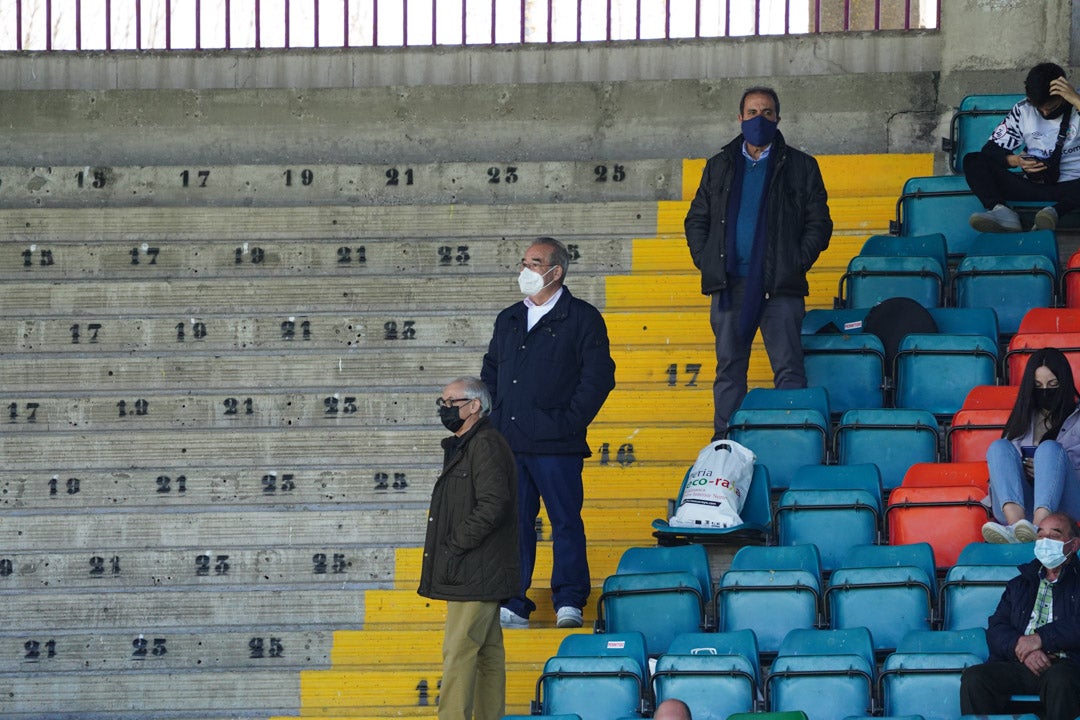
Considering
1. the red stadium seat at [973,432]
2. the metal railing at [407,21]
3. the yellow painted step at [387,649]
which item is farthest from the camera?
the metal railing at [407,21]

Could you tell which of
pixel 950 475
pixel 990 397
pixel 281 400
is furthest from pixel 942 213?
pixel 281 400

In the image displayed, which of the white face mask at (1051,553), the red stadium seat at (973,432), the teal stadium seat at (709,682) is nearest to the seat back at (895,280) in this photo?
the red stadium seat at (973,432)

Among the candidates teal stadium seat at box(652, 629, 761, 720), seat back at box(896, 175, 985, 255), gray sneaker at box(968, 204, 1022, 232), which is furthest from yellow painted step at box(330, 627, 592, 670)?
seat back at box(896, 175, 985, 255)

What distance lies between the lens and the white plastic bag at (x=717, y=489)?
329 inches

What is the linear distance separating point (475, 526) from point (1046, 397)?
253 centimetres

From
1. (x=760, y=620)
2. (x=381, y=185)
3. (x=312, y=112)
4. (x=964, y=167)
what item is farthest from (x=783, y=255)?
(x=312, y=112)

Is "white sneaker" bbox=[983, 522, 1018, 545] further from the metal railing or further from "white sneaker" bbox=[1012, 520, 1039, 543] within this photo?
the metal railing

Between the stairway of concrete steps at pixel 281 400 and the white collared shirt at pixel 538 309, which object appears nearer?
the white collared shirt at pixel 538 309

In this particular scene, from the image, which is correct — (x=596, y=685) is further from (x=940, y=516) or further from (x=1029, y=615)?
(x=940, y=516)

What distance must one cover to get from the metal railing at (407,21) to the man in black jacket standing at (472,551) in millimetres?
5451

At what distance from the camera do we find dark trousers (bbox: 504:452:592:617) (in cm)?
815

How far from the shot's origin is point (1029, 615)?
696cm

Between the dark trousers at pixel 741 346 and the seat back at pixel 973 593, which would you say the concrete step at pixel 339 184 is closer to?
the dark trousers at pixel 741 346

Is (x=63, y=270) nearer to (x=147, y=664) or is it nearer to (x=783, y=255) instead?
(x=147, y=664)
